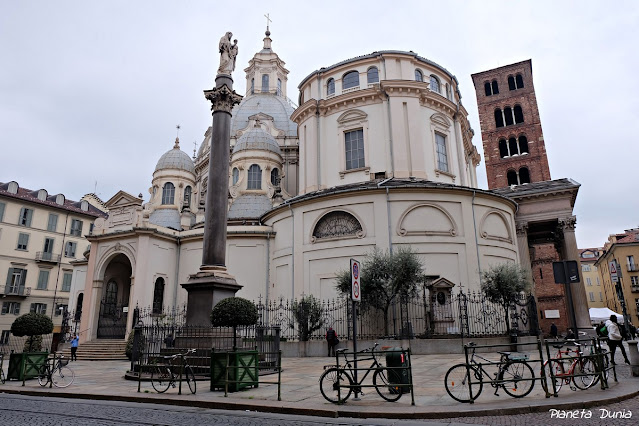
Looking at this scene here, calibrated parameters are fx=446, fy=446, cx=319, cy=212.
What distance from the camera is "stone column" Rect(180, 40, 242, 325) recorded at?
13.9 meters

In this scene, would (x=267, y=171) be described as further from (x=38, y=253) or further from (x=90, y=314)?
(x=38, y=253)

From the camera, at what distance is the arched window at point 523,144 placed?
43.8 meters

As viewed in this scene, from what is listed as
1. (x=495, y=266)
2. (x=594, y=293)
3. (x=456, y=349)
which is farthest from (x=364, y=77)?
(x=594, y=293)

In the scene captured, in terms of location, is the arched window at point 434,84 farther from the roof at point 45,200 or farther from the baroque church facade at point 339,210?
the roof at point 45,200

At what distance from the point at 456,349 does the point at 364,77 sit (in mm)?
18223

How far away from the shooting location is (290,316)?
24219mm

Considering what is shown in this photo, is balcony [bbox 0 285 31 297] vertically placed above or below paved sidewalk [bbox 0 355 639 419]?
above

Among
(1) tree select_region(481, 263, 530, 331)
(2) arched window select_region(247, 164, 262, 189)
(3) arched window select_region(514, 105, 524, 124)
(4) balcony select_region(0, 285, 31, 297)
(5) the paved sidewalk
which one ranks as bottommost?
(5) the paved sidewalk

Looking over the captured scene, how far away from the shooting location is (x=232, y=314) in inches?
471

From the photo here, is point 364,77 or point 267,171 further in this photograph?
point 267,171

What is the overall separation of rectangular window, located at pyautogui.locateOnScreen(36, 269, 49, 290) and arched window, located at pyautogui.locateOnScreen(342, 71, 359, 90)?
31106mm

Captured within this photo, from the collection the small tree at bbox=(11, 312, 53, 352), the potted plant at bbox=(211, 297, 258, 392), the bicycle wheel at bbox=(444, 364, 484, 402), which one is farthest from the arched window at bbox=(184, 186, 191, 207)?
the bicycle wheel at bbox=(444, 364, 484, 402)

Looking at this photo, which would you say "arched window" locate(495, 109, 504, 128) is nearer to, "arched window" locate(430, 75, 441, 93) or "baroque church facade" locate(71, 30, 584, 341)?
"baroque church facade" locate(71, 30, 584, 341)

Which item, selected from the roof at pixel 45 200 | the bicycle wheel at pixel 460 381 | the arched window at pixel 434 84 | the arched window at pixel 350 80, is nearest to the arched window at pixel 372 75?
the arched window at pixel 350 80
